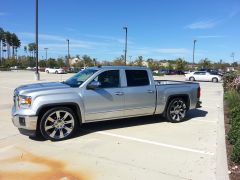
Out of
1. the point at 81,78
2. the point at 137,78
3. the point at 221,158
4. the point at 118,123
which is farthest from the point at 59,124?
the point at 221,158

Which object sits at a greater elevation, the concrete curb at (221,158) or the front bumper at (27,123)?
the front bumper at (27,123)

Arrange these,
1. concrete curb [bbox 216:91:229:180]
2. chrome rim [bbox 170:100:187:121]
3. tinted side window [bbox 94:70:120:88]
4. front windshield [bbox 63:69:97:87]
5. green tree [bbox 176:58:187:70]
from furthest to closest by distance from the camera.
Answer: green tree [bbox 176:58:187:70] → chrome rim [bbox 170:100:187:121] → tinted side window [bbox 94:70:120:88] → front windshield [bbox 63:69:97:87] → concrete curb [bbox 216:91:229:180]

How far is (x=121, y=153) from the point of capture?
6027 mm

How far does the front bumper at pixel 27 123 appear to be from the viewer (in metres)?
6.58

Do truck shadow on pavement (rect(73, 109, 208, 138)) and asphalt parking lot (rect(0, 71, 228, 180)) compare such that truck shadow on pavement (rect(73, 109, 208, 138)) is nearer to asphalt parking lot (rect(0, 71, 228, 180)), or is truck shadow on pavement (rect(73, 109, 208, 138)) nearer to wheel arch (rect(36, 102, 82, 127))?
asphalt parking lot (rect(0, 71, 228, 180))

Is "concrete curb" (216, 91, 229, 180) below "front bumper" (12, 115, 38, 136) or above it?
below

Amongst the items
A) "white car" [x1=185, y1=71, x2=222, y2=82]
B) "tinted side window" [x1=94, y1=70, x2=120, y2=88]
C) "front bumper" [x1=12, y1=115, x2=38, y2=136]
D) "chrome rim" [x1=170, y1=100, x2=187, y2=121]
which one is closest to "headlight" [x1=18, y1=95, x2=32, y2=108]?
"front bumper" [x1=12, y1=115, x2=38, y2=136]

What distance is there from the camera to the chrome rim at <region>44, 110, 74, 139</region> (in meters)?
6.83

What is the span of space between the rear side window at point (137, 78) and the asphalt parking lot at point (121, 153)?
1.19 metres

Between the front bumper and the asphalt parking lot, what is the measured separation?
0.24m

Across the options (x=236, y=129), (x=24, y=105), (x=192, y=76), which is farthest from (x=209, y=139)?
(x=192, y=76)

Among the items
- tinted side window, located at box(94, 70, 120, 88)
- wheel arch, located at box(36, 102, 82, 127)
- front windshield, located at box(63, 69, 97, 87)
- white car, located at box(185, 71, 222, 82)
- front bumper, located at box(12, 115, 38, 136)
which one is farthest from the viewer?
white car, located at box(185, 71, 222, 82)

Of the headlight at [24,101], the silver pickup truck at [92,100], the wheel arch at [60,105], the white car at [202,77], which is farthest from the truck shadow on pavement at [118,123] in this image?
the white car at [202,77]

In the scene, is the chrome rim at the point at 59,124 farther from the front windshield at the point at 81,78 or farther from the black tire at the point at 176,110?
the black tire at the point at 176,110
